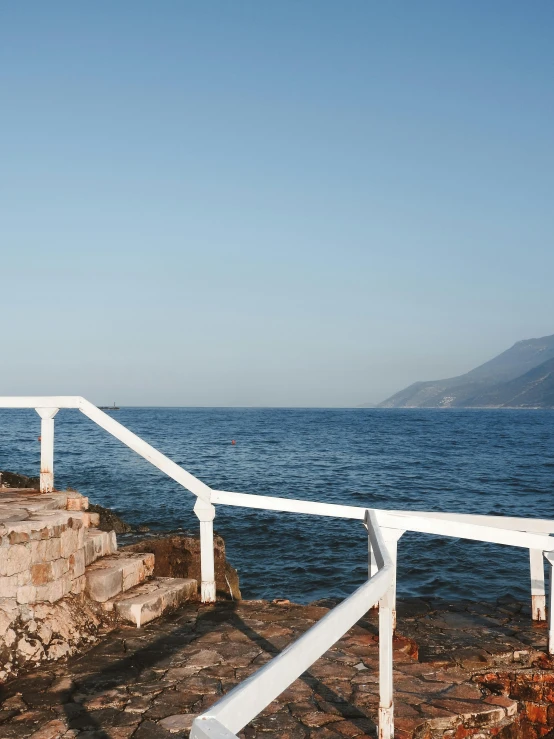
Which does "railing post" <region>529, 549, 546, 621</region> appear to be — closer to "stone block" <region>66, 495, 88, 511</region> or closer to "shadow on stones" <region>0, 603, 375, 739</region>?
"shadow on stones" <region>0, 603, 375, 739</region>

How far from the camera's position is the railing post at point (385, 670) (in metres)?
4.03

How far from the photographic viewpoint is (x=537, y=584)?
670 cm

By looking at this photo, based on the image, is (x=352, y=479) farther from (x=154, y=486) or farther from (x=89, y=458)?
(x=89, y=458)

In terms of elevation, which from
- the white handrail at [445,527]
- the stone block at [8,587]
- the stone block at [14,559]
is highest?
the white handrail at [445,527]

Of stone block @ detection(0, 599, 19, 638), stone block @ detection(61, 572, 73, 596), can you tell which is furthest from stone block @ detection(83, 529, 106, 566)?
stone block @ detection(0, 599, 19, 638)

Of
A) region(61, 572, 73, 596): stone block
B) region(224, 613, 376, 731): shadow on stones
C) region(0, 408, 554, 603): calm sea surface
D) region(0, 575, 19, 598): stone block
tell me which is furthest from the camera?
region(0, 408, 554, 603): calm sea surface

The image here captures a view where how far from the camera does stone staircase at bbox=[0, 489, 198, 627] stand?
569cm

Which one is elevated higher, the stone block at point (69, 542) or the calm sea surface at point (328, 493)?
the stone block at point (69, 542)

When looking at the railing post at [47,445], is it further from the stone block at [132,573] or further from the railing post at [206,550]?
the railing post at [206,550]

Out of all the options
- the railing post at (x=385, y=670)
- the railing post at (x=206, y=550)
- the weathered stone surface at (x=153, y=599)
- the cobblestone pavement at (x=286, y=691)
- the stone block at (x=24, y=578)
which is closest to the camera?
the railing post at (x=385, y=670)

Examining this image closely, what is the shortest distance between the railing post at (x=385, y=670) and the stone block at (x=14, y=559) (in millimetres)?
3390

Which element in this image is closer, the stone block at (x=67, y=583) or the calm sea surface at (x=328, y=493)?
the stone block at (x=67, y=583)

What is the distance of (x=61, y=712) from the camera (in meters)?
4.61

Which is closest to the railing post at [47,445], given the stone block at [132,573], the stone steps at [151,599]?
the stone block at [132,573]
